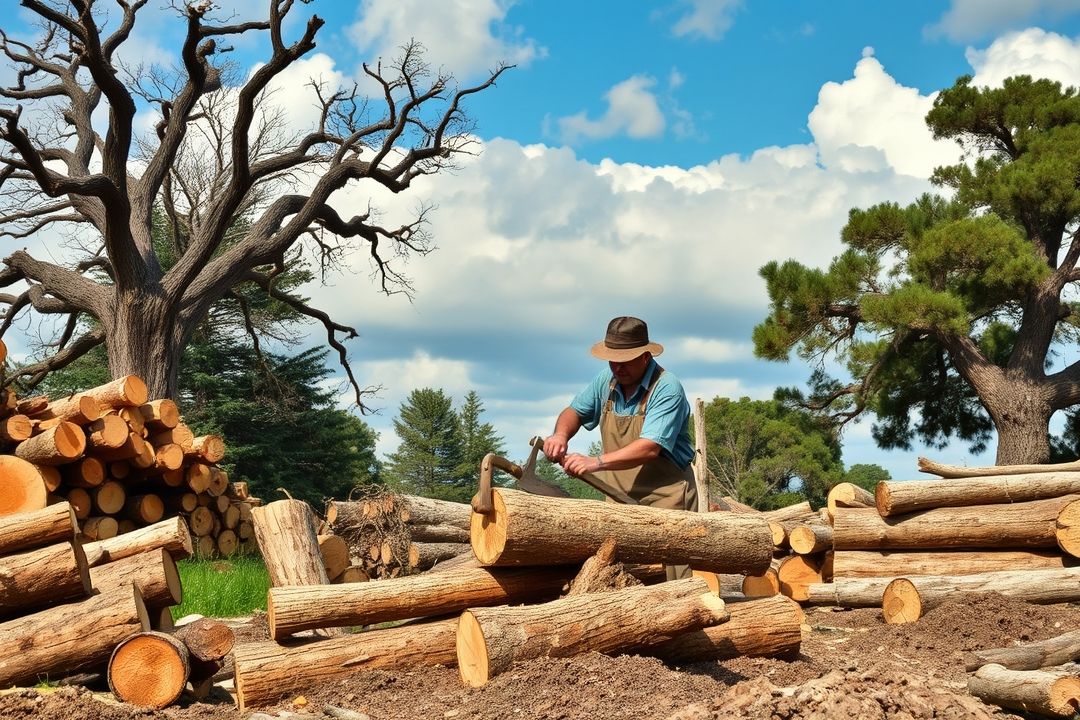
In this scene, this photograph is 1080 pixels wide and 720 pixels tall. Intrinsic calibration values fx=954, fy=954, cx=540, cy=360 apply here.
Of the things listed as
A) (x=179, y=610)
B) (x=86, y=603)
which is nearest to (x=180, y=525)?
(x=86, y=603)

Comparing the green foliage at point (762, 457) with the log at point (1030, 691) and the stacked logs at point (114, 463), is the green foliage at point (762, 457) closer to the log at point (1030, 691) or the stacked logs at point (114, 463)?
the stacked logs at point (114, 463)

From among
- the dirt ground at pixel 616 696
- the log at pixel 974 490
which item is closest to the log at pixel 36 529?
the dirt ground at pixel 616 696

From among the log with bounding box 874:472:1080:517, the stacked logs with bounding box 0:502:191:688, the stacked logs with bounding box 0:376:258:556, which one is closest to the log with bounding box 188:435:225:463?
the stacked logs with bounding box 0:376:258:556

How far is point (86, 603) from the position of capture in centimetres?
545

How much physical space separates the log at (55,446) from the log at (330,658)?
605 cm

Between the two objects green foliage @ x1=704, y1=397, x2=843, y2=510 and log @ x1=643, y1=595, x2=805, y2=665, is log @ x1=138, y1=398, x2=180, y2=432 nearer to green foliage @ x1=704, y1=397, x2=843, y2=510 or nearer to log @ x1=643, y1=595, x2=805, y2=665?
log @ x1=643, y1=595, x2=805, y2=665

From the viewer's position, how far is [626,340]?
5797 millimetres

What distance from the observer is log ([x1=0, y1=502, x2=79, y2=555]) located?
18.5 feet

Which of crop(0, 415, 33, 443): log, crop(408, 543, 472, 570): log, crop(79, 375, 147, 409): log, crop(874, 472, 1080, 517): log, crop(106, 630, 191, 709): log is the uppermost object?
crop(79, 375, 147, 409): log

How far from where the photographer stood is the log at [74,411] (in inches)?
411

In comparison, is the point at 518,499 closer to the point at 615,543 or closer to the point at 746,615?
the point at 615,543

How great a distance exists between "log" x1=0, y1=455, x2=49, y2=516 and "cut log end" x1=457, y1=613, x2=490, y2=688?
5.64 metres

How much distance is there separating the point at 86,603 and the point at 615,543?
3.04m

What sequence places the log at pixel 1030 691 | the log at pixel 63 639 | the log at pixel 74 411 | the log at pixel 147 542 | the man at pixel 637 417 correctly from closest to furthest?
1. the log at pixel 1030 691
2. the log at pixel 63 639
3. the man at pixel 637 417
4. the log at pixel 147 542
5. the log at pixel 74 411
